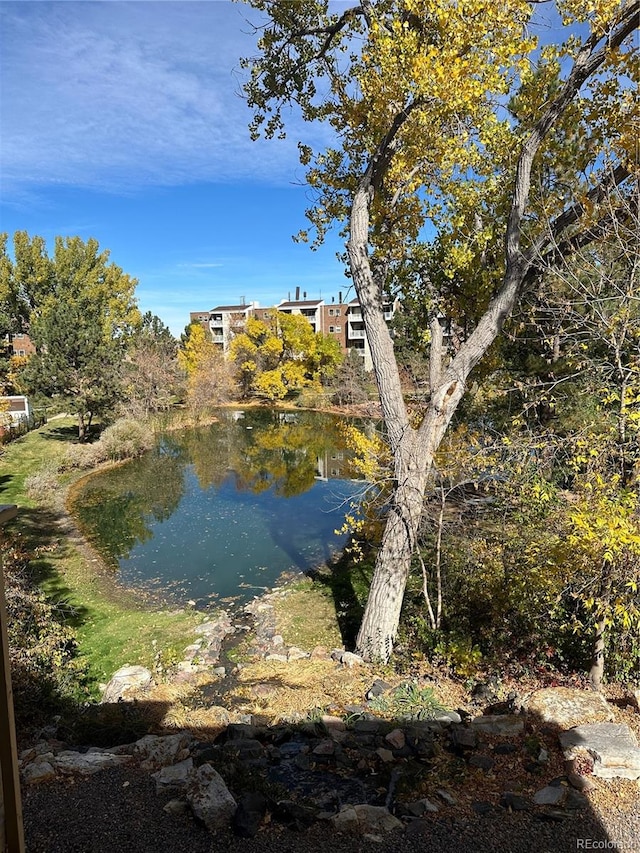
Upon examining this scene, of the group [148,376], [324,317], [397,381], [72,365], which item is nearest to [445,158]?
[397,381]

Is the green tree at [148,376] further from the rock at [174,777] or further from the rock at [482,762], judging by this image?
the rock at [482,762]

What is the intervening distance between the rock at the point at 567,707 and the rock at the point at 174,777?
319cm

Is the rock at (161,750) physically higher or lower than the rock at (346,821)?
lower

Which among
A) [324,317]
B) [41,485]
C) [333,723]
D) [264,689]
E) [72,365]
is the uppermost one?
[324,317]

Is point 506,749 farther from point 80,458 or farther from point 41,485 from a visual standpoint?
point 80,458

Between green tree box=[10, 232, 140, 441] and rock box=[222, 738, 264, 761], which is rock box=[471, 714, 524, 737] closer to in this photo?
rock box=[222, 738, 264, 761]

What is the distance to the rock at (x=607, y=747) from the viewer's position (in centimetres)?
398

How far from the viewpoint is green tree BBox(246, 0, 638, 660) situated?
225 inches

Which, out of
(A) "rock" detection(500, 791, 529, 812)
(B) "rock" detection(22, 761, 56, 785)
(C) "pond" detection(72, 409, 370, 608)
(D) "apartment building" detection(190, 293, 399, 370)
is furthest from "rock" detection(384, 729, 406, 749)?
(D) "apartment building" detection(190, 293, 399, 370)

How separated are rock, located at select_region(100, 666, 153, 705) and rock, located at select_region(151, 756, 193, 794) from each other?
115 inches

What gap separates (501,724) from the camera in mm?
4785

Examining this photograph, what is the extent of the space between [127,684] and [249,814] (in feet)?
14.8

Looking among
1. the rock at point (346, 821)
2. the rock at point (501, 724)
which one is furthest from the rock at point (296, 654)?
the rock at point (346, 821)

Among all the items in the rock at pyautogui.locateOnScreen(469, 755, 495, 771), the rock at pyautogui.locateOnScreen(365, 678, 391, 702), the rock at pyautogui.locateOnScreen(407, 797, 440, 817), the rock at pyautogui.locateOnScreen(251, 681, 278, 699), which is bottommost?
the rock at pyautogui.locateOnScreen(251, 681, 278, 699)
